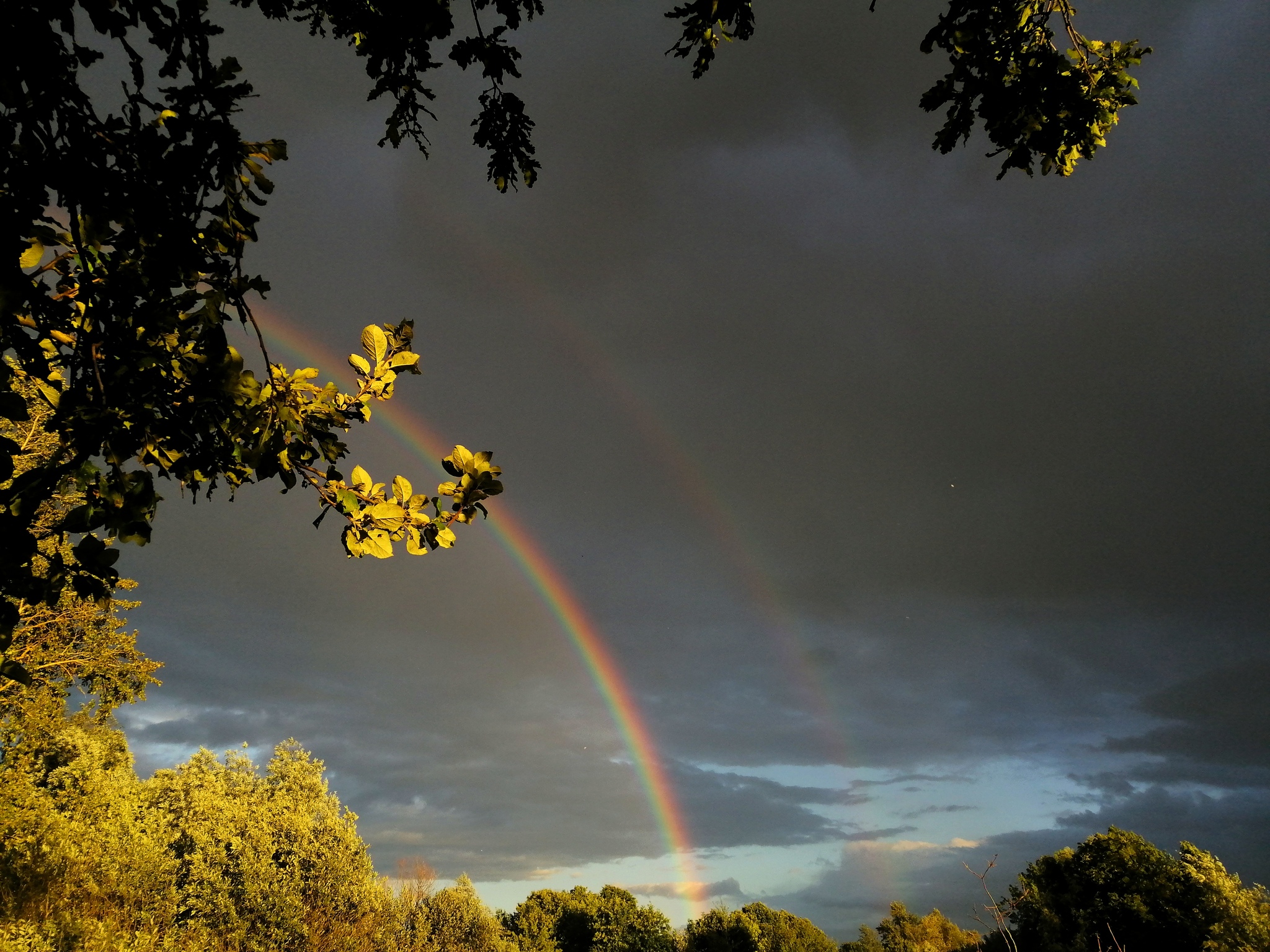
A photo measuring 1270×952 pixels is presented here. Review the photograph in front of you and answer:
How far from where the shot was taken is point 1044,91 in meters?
4.11

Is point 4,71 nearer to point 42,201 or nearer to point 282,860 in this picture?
point 42,201

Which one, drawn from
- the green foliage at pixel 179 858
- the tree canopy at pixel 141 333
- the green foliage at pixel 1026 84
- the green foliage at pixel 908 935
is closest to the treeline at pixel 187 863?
the green foliage at pixel 179 858

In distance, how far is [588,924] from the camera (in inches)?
2825

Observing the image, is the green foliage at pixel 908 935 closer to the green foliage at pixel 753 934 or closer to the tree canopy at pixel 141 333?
the green foliage at pixel 753 934

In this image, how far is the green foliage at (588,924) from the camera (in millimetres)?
67000

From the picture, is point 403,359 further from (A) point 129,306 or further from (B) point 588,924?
(B) point 588,924

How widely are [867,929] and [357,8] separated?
335 ft

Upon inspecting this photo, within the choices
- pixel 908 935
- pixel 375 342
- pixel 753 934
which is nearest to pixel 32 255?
pixel 375 342

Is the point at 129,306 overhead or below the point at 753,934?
overhead

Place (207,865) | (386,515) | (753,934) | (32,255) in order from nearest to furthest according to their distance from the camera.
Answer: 1. (32,255)
2. (386,515)
3. (207,865)
4. (753,934)

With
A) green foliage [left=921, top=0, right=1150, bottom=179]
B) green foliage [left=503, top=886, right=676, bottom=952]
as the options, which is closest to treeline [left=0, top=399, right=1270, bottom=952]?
green foliage [left=921, top=0, right=1150, bottom=179]

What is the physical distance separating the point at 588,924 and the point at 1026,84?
82.4 m

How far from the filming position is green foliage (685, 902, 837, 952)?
229 ft

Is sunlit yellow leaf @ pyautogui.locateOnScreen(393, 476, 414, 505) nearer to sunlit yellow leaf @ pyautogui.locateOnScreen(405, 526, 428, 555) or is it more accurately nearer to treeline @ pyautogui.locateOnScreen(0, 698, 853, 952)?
sunlit yellow leaf @ pyautogui.locateOnScreen(405, 526, 428, 555)
